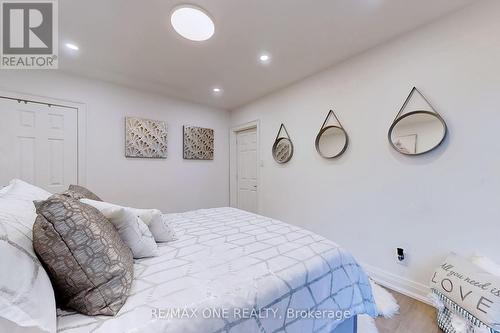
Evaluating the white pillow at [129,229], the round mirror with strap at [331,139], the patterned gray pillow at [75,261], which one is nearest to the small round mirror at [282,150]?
the round mirror with strap at [331,139]

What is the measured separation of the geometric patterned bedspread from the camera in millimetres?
688

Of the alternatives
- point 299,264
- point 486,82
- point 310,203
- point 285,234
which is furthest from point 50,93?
point 486,82

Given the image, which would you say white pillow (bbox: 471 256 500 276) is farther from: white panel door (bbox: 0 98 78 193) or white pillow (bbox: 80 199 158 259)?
white panel door (bbox: 0 98 78 193)

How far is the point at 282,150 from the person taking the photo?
10.5 ft

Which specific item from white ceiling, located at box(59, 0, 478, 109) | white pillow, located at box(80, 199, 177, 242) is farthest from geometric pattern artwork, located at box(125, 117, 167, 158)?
white pillow, located at box(80, 199, 177, 242)

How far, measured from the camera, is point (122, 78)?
2.80 meters

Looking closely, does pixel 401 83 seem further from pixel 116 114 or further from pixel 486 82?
pixel 116 114

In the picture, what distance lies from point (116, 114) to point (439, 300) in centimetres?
408

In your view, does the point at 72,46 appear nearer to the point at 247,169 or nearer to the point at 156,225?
the point at 156,225

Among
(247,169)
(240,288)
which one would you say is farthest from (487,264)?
(247,169)

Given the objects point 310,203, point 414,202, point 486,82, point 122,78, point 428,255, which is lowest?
point 428,255

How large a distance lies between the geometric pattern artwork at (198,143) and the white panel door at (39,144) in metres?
1.52

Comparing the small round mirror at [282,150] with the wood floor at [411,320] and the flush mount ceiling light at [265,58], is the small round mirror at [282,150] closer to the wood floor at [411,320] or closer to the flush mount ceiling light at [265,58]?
the flush mount ceiling light at [265,58]

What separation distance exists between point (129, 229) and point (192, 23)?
172cm
